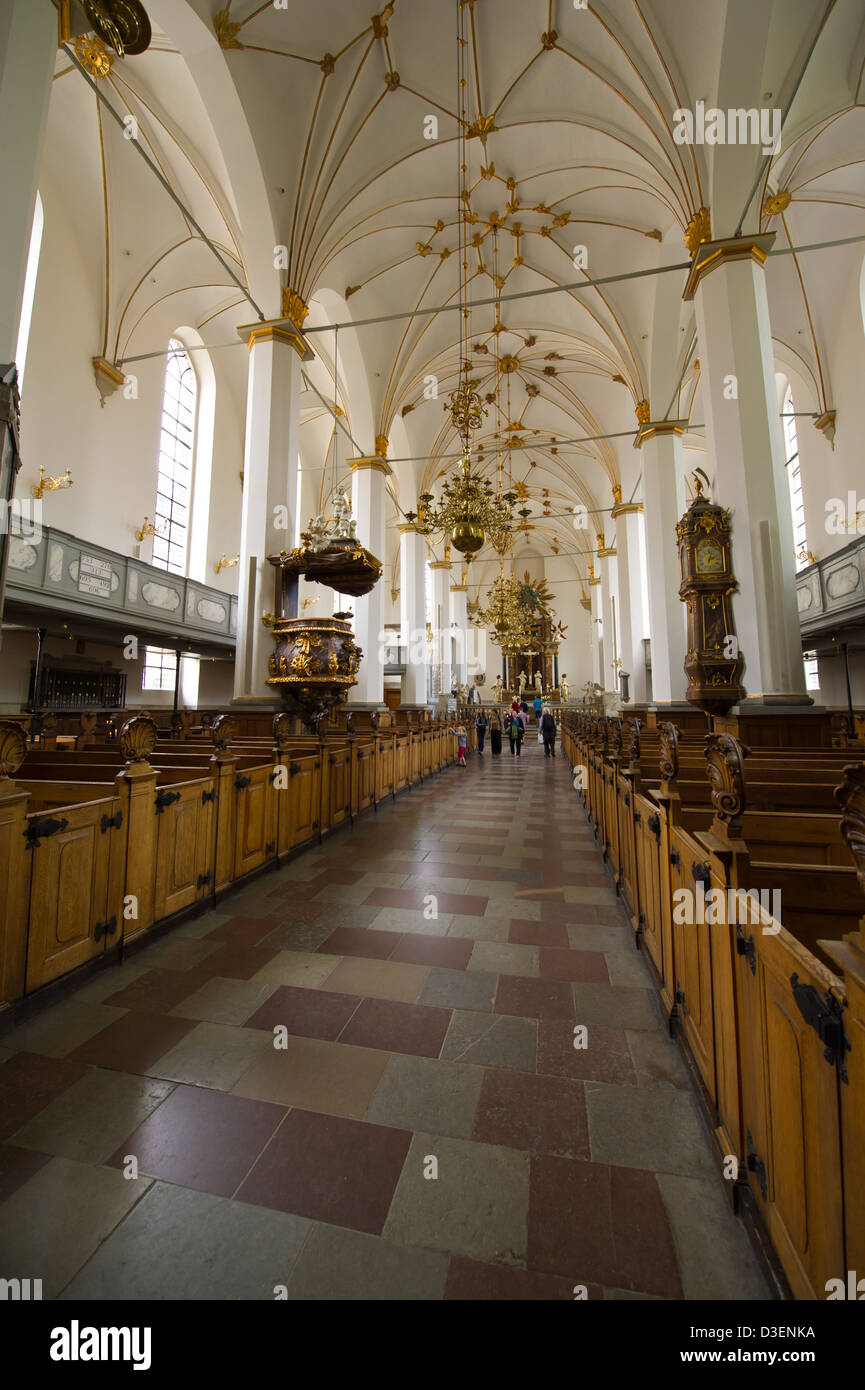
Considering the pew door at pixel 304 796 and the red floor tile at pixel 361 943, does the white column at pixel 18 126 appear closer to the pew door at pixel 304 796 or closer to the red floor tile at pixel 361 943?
the pew door at pixel 304 796

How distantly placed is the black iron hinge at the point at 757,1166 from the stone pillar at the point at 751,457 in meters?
5.29

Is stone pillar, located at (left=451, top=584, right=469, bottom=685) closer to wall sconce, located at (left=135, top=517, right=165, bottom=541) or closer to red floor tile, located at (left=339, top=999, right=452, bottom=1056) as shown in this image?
wall sconce, located at (left=135, top=517, right=165, bottom=541)

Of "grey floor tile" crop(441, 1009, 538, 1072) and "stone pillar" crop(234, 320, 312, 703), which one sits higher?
"stone pillar" crop(234, 320, 312, 703)

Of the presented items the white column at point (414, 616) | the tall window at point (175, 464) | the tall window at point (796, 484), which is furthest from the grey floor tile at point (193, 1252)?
the tall window at point (796, 484)

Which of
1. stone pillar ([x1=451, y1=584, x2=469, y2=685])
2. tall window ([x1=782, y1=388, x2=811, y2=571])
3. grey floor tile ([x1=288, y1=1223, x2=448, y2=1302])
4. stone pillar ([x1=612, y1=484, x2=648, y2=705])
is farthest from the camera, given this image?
stone pillar ([x1=451, y1=584, x2=469, y2=685])

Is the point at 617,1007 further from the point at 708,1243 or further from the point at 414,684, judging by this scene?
the point at 414,684

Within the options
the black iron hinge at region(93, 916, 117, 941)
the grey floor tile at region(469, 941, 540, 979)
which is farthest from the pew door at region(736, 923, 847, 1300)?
the black iron hinge at region(93, 916, 117, 941)

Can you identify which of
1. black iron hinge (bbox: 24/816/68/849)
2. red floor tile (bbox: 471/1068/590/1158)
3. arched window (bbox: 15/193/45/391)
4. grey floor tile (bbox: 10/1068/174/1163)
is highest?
arched window (bbox: 15/193/45/391)

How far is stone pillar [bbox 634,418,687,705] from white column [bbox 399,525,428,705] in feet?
20.3

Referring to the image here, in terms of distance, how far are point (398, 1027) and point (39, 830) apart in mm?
1682

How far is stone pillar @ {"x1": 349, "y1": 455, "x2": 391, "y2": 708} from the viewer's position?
11102 millimetres

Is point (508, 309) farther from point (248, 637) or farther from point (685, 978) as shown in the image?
point (685, 978)

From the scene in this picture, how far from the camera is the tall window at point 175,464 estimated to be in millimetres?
11617

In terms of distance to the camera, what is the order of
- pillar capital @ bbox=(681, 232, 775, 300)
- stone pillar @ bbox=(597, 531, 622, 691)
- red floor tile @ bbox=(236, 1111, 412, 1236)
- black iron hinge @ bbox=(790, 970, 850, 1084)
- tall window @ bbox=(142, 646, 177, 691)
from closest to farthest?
black iron hinge @ bbox=(790, 970, 850, 1084) < red floor tile @ bbox=(236, 1111, 412, 1236) < pillar capital @ bbox=(681, 232, 775, 300) < tall window @ bbox=(142, 646, 177, 691) < stone pillar @ bbox=(597, 531, 622, 691)
